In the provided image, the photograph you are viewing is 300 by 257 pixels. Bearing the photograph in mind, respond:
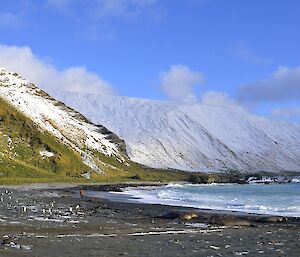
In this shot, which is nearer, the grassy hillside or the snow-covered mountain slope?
the grassy hillside

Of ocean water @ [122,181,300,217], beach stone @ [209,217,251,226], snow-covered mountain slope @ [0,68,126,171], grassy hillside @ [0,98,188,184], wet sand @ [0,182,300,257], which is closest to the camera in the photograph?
wet sand @ [0,182,300,257]

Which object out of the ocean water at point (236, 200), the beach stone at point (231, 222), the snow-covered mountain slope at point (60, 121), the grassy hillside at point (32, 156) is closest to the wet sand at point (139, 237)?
the beach stone at point (231, 222)

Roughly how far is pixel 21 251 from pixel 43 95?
167346 mm

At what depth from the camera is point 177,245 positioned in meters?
20.1

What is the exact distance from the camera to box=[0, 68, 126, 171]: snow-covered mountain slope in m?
145

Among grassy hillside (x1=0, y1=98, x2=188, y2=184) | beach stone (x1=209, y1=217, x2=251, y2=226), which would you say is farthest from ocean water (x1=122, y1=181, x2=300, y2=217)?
grassy hillside (x1=0, y1=98, x2=188, y2=184)

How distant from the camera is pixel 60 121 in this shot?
16112 centimetres

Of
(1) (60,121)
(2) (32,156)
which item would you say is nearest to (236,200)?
(2) (32,156)

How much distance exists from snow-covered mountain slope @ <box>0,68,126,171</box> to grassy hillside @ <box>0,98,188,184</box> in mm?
6527

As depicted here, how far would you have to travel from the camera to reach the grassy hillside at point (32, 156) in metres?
105

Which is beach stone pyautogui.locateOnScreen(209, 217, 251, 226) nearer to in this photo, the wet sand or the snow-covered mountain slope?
A: the wet sand

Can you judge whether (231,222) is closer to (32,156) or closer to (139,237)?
(139,237)

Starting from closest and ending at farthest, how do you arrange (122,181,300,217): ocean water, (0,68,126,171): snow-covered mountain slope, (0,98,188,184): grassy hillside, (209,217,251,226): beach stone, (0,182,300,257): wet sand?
(0,182,300,257): wet sand, (209,217,251,226): beach stone, (122,181,300,217): ocean water, (0,98,188,184): grassy hillside, (0,68,126,171): snow-covered mountain slope

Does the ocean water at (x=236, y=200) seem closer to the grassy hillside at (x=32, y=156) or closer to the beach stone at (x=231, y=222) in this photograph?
the beach stone at (x=231, y=222)
